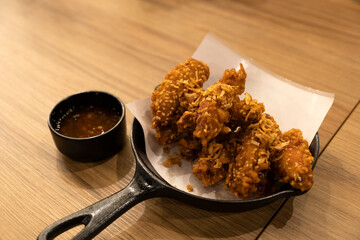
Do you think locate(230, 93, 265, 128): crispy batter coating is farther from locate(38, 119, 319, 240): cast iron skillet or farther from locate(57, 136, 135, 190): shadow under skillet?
locate(57, 136, 135, 190): shadow under skillet

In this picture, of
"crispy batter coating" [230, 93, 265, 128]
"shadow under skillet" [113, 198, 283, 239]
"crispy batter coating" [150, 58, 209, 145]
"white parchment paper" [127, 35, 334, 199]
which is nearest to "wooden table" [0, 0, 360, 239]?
"shadow under skillet" [113, 198, 283, 239]

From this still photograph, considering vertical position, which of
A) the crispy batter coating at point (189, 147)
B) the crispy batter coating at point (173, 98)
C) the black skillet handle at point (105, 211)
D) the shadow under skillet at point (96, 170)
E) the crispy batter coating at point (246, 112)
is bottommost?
the shadow under skillet at point (96, 170)

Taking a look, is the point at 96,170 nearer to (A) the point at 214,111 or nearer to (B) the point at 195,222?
(B) the point at 195,222

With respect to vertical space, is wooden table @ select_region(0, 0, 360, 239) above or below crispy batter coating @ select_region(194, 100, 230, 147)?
below

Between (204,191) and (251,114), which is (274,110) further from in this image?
(204,191)

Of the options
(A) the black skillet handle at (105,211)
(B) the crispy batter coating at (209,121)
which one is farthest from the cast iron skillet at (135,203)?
(B) the crispy batter coating at (209,121)

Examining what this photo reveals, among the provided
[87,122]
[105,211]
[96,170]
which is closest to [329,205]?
[105,211]

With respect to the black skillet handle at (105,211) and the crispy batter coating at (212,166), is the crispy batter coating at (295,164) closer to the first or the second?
the crispy batter coating at (212,166)

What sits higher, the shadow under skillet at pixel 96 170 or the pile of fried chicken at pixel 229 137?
the pile of fried chicken at pixel 229 137
